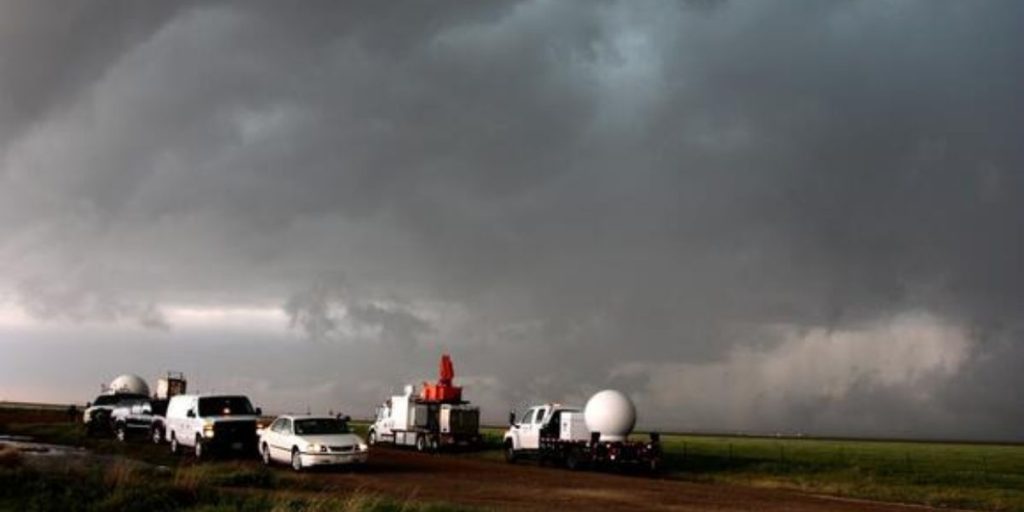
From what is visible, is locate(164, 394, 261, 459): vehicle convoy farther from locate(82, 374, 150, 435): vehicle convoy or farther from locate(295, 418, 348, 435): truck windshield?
locate(82, 374, 150, 435): vehicle convoy

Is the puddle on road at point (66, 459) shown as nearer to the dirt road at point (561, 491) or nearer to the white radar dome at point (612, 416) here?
the dirt road at point (561, 491)

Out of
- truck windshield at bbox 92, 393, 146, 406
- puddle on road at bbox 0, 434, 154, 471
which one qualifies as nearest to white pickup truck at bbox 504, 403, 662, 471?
puddle on road at bbox 0, 434, 154, 471

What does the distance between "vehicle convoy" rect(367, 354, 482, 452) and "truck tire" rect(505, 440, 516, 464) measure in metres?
5.66

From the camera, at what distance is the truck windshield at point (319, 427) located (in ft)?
103

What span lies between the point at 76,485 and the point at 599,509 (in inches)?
448

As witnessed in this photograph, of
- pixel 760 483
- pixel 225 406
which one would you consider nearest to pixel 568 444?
pixel 760 483

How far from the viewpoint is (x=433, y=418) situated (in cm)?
4853

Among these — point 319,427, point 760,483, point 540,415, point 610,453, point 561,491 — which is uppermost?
point 540,415

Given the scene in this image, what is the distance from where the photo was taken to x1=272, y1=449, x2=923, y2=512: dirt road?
23375 millimetres

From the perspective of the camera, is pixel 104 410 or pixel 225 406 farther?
pixel 104 410

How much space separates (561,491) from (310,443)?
8.35 metres

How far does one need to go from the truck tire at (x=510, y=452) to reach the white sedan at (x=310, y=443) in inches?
406

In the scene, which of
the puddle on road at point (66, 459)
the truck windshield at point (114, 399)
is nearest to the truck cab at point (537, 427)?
the puddle on road at point (66, 459)

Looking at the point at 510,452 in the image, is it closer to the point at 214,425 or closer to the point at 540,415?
the point at 540,415
